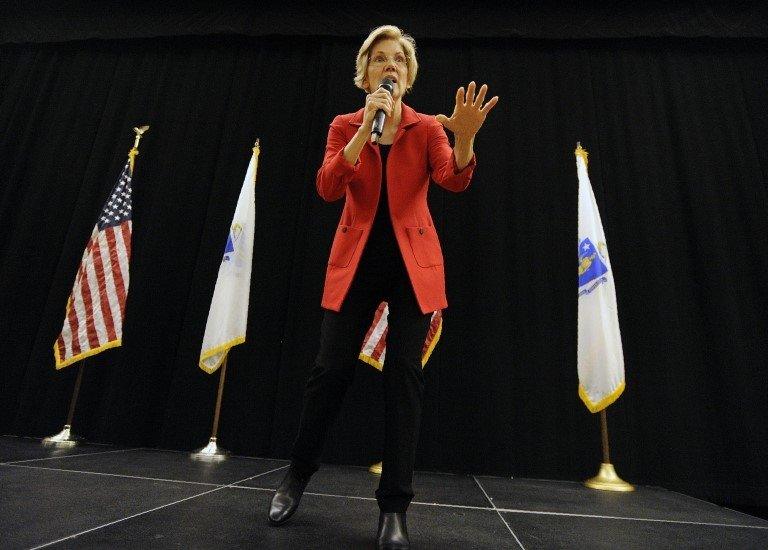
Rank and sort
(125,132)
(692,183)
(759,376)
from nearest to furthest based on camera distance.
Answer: (759,376), (692,183), (125,132)

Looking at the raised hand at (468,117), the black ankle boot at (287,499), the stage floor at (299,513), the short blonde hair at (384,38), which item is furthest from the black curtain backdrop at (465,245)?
the raised hand at (468,117)

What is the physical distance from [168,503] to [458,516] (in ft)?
2.80

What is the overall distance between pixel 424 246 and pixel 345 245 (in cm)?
21

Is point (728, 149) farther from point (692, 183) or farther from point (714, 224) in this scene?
point (714, 224)

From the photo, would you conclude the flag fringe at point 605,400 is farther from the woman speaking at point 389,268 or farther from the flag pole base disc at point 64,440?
the flag pole base disc at point 64,440

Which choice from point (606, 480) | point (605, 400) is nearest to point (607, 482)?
point (606, 480)

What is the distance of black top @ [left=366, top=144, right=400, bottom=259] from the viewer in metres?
1.10

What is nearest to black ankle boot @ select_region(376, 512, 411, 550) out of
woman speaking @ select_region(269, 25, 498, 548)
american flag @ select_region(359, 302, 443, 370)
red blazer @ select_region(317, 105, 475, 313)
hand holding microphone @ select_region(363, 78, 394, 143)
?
woman speaking @ select_region(269, 25, 498, 548)

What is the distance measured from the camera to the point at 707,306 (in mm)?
2777

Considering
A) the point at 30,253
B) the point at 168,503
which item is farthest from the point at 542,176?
the point at 30,253

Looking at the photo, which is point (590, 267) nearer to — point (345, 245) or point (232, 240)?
point (345, 245)

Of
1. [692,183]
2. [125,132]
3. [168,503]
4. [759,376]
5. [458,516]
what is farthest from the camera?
[125,132]

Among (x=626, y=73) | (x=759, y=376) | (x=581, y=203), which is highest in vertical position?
(x=626, y=73)

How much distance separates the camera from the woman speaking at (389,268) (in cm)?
99
